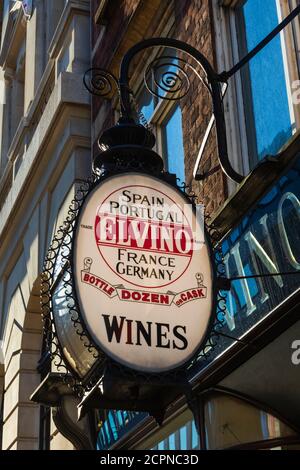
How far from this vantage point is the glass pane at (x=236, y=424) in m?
5.99

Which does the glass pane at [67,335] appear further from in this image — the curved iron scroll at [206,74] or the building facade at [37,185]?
the building facade at [37,185]

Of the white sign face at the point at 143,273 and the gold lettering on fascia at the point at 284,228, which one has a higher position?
the gold lettering on fascia at the point at 284,228

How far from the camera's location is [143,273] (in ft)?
16.0

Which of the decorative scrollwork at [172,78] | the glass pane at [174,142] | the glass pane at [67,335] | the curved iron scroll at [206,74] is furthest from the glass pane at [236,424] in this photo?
the glass pane at [174,142]

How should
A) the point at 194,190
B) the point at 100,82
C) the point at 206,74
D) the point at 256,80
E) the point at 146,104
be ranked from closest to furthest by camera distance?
the point at 206,74 < the point at 256,80 < the point at 194,190 < the point at 146,104 < the point at 100,82

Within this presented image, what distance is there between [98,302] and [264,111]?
303 centimetres

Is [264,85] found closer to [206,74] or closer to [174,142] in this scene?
[206,74]

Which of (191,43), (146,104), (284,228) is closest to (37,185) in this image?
(146,104)

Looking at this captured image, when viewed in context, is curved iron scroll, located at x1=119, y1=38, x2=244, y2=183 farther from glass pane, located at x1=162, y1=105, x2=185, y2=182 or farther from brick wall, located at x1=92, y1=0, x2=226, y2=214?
glass pane, located at x1=162, y1=105, x2=185, y2=182

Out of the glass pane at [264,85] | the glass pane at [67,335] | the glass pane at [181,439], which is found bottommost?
the glass pane at [67,335]

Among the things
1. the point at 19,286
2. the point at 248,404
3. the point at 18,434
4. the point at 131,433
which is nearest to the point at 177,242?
the point at 248,404

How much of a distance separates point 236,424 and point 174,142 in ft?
11.3

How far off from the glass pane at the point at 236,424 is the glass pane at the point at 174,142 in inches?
104

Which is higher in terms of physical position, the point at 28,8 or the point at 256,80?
the point at 28,8
